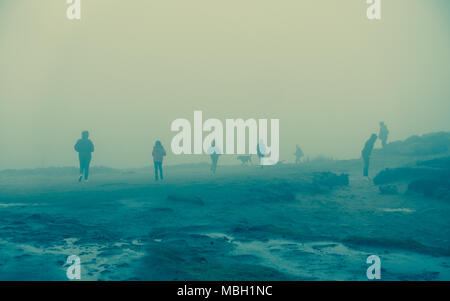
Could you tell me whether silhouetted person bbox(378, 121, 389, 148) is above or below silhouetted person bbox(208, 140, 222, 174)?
above

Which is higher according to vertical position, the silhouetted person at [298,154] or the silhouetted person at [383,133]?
the silhouetted person at [383,133]

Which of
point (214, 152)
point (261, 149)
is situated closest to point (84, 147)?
point (214, 152)

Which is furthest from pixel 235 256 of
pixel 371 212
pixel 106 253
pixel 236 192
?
pixel 236 192

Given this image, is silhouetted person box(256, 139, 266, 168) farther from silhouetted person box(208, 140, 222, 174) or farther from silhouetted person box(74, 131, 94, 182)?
silhouetted person box(74, 131, 94, 182)

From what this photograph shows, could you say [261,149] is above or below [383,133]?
below

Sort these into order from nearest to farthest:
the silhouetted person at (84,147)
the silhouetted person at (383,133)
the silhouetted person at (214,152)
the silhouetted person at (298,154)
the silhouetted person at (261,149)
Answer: the silhouetted person at (84,147) < the silhouetted person at (214,152) < the silhouetted person at (261,149) < the silhouetted person at (383,133) < the silhouetted person at (298,154)

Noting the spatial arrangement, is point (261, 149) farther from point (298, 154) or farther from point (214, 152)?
point (298, 154)

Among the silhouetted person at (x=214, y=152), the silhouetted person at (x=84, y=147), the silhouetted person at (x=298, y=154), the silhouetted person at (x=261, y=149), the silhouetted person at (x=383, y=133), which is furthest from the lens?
the silhouetted person at (x=298, y=154)

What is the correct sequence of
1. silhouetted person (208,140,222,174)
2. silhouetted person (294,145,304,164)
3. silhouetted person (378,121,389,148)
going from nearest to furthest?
silhouetted person (208,140,222,174) → silhouetted person (378,121,389,148) → silhouetted person (294,145,304,164)

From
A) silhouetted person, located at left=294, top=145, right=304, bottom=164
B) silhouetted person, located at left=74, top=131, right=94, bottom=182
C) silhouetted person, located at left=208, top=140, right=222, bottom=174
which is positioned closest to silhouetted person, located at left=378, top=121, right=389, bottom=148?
silhouetted person, located at left=294, top=145, right=304, bottom=164

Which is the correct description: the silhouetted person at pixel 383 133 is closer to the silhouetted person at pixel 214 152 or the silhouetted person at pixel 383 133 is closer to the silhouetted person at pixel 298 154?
the silhouetted person at pixel 298 154

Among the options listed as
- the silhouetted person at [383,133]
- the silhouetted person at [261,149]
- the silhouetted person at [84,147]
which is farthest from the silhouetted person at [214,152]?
the silhouetted person at [383,133]

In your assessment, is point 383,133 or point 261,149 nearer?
point 261,149
